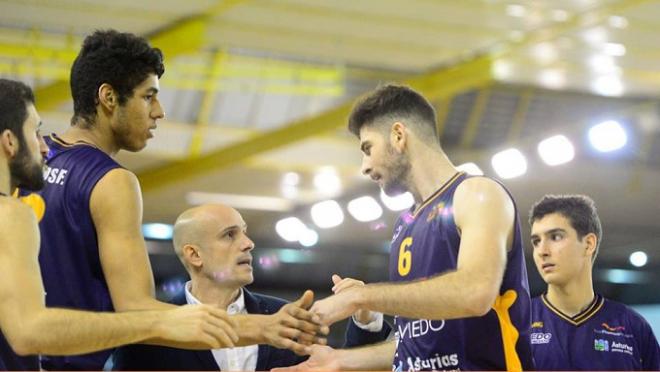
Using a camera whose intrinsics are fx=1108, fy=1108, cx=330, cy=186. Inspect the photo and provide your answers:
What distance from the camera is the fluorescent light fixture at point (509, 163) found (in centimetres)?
1802

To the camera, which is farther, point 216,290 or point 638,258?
point 638,258

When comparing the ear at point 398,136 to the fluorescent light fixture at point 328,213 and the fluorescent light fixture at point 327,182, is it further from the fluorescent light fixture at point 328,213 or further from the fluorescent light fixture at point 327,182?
the fluorescent light fixture at point 328,213

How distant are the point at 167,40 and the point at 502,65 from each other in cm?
485

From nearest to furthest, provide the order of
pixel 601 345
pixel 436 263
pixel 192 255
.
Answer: pixel 436 263 → pixel 192 255 → pixel 601 345

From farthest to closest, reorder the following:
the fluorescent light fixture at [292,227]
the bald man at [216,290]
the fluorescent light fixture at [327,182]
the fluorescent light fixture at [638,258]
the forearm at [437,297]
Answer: the fluorescent light fixture at [638,258] → the fluorescent light fixture at [292,227] → the fluorescent light fixture at [327,182] → the bald man at [216,290] → the forearm at [437,297]

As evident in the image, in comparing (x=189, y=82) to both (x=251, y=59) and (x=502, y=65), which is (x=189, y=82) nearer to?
(x=251, y=59)

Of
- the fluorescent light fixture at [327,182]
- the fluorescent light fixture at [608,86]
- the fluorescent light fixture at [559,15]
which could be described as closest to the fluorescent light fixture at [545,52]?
the fluorescent light fixture at [559,15]

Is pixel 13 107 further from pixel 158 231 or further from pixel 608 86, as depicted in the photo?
pixel 158 231

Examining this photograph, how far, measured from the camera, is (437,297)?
4.57m

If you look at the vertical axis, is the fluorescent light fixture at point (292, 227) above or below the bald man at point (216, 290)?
above

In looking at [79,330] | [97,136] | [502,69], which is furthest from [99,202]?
[502,69]

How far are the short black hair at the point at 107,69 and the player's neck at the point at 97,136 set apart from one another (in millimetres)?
34

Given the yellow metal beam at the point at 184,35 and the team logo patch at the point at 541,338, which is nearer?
the team logo patch at the point at 541,338

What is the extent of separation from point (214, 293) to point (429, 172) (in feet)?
6.13
